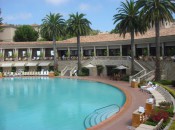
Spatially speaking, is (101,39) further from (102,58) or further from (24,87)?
(24,87)

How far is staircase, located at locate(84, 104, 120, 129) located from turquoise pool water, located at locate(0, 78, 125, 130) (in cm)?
49

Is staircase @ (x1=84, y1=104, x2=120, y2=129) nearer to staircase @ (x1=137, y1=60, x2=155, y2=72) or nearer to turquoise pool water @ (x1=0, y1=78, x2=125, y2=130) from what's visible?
turquoise pool water @ (x1=0, y1=78, x2=125, y2=130)

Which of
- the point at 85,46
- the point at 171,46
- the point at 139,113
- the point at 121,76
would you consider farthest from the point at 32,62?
the point at 139,113

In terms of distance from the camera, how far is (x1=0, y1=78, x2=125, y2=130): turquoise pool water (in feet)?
63.2

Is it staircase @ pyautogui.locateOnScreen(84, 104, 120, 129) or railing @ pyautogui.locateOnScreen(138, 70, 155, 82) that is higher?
railing @ pyautogui.locateOnScreen(138, 70, 155, 82)

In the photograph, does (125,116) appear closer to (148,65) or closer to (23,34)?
(148,65)

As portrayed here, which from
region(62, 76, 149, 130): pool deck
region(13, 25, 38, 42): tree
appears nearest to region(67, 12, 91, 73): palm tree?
region(62, 76, 149, 130): pool deck

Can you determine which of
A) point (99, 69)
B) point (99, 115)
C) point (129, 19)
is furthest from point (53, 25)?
point (99, 115)

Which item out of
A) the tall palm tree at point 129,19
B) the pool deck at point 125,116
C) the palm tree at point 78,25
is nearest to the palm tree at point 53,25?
the palm tree at point 78,25

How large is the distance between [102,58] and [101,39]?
8.32 metres

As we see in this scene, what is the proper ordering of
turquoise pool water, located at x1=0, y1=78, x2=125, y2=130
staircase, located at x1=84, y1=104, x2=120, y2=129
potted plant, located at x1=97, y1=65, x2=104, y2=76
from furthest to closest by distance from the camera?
potted plant, located at x1=97, y1=65, x2=104, y2=76 < turquoise pool water, located at x1=0, y1=78, x2=125, y2=130 < staircase, located at x1=84, y1=104, x2=120, y2=129

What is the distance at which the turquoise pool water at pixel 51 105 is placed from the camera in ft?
63.2

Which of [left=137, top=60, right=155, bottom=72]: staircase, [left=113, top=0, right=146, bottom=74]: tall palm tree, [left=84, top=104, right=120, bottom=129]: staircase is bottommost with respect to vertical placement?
[left=84, top=104, right=120, bottom=129]: staircase

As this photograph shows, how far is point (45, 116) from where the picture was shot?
2155 centimetres
